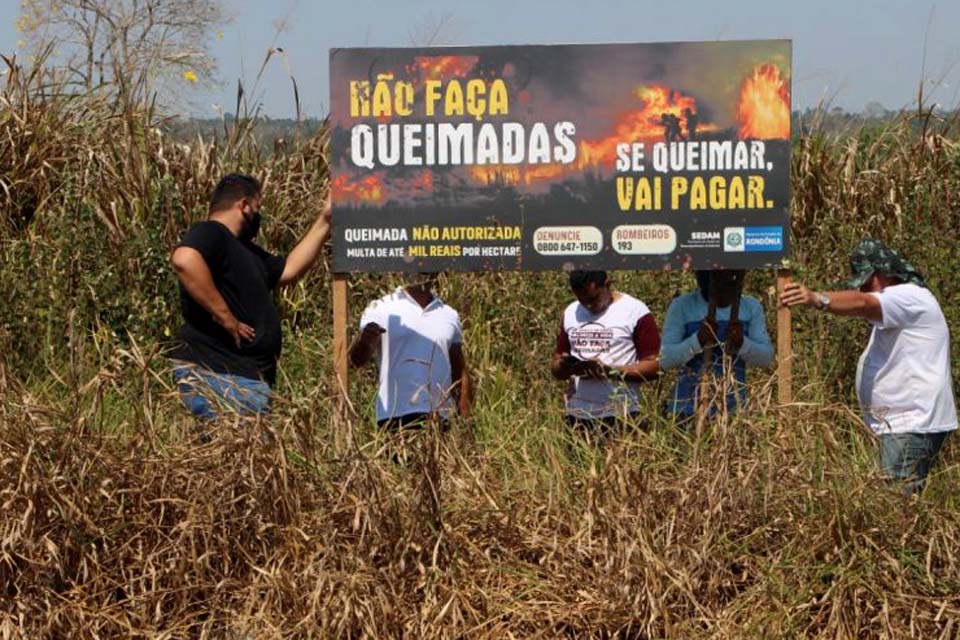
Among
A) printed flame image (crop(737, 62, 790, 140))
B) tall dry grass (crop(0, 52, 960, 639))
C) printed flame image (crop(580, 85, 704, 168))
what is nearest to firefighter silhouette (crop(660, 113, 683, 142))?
printed flame image (crop(580, 85, 704, 168))

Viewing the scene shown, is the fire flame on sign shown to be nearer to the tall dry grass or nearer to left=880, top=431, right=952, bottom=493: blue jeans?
the tall dry grass

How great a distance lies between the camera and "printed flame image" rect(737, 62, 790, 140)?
7363mm

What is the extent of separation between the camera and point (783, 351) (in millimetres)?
7270

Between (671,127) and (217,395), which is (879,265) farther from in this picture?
(217,395)

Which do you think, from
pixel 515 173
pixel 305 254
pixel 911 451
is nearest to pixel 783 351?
pixel 911 451

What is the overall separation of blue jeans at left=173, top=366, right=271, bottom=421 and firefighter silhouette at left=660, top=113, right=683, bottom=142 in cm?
228

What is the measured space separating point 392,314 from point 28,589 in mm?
2303

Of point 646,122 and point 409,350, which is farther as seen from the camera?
point 646,122

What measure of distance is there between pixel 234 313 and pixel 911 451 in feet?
10.5

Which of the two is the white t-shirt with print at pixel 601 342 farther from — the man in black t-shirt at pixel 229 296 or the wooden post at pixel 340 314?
the man in black t-shirt at pixel 229 296

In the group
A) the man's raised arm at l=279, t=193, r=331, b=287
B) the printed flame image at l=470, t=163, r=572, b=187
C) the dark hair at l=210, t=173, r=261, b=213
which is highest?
the printed flame image at l=470, t=163, r=572, b=187

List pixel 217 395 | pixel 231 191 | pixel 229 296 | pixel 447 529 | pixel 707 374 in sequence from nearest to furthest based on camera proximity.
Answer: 1. pixel 447 529
2. pixel 217 395
3. pixel 707 374
4. pixel 229 296
5. pixel 231 191

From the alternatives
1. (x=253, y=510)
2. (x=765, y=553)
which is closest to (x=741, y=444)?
(x=765, y=553)

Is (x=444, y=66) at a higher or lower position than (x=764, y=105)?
higher
